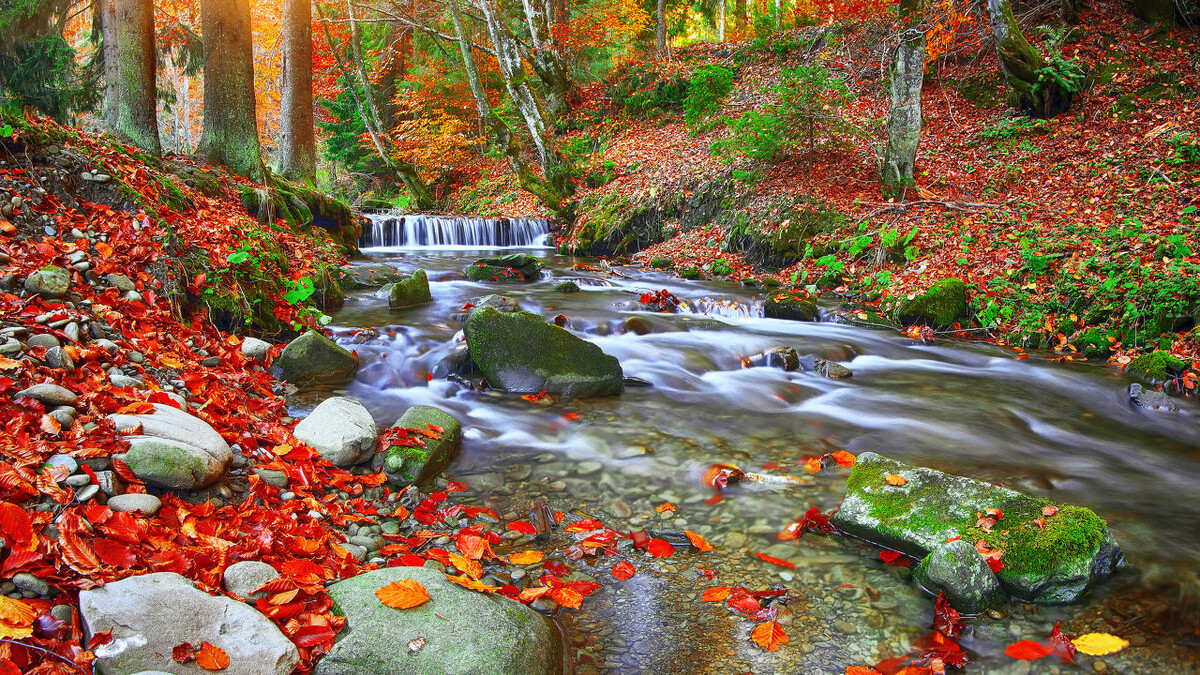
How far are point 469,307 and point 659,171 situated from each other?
848 centimetres

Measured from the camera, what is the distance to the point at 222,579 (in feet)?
8.21

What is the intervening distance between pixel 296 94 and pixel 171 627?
13.7 m

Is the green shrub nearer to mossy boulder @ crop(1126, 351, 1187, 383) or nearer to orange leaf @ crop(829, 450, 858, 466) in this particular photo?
mossy boulder @ crop(1126, 351, 1187, 383)

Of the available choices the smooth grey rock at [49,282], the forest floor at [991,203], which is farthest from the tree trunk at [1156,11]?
the smooth grey rock at [49,282]

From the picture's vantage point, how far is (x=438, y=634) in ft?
8.19

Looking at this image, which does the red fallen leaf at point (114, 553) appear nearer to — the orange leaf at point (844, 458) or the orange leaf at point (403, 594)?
the orange leaf at point (403, 594)

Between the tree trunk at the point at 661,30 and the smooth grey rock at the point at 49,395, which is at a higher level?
the tree trunk at the point at 661,30

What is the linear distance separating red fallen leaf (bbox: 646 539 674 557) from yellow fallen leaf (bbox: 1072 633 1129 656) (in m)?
1.84

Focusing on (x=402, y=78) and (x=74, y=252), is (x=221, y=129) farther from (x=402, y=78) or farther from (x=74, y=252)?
(x=402, y=78)

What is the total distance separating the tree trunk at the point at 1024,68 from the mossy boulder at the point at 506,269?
1007cm

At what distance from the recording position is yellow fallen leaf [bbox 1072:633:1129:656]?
9.02 ft

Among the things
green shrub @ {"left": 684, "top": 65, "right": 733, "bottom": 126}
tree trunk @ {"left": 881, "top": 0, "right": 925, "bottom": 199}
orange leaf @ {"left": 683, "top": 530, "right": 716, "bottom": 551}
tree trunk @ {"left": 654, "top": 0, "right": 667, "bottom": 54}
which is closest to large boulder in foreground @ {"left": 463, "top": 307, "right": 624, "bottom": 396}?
orange leaf @ {"left": 683, "top": 530, "right": 716, "bottom": 551}

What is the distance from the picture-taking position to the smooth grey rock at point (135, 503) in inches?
107

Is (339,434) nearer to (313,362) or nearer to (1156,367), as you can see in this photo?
(313,362)
